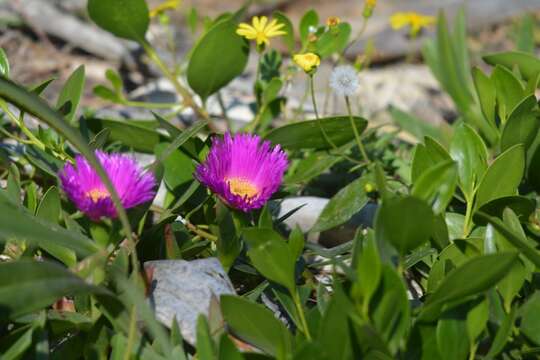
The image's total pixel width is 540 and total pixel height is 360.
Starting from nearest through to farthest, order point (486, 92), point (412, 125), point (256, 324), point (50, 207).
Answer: point (256, 324)
point (50, 207)
point (486, 92)
point (412, 125)

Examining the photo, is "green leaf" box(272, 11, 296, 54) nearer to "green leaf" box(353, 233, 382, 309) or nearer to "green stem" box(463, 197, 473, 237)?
"green stem" box(463, 197, 473, 237)

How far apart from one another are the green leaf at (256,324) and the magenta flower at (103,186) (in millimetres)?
223

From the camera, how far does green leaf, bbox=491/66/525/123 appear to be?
1.71 meters

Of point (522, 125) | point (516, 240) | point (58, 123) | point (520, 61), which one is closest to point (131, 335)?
point (58, 123)

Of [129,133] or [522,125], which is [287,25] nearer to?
[129,133]

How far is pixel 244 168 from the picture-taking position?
57.9 inches

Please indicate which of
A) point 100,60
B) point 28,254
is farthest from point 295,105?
point 28,254

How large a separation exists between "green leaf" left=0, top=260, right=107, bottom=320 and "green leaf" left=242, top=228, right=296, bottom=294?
0.87ft

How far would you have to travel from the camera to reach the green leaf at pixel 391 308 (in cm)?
117

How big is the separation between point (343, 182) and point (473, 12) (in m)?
2.34

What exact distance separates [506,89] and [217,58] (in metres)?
0.67

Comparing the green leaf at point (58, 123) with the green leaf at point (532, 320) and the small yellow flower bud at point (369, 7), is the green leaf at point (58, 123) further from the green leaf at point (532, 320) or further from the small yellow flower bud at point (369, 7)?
the small yellow flower bud at point (369, 7)

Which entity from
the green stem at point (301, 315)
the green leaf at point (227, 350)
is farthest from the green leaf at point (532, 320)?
the green leaf at point (227, 350)

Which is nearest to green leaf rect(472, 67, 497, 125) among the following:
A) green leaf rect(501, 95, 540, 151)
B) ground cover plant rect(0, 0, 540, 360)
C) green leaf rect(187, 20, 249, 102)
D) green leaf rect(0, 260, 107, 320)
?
ground cover plant rect(0, 0, 540, 360)
